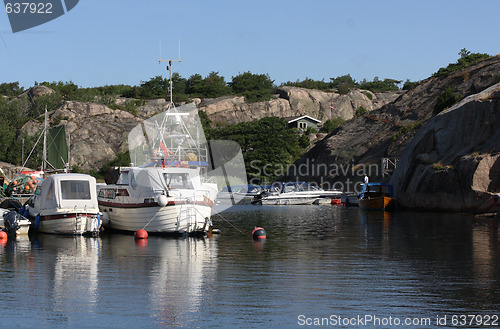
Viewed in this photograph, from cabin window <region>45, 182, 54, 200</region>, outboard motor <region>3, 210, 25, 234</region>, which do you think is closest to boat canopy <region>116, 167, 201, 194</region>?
cabin window <region>45, 182, 54, 200</region>

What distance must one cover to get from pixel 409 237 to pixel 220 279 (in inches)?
657

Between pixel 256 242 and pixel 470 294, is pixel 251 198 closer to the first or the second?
pixel 256 242

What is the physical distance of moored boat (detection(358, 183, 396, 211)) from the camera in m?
59.1

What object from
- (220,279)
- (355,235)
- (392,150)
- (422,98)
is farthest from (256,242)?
(422,98)

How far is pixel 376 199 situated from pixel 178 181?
29.5 metres

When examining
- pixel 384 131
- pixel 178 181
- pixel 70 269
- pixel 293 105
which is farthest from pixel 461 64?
pixel 70 269

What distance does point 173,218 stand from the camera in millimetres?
33312

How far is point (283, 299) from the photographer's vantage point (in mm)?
16984

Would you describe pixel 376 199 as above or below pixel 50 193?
below

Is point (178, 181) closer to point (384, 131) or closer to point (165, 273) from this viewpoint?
point (165, 273)

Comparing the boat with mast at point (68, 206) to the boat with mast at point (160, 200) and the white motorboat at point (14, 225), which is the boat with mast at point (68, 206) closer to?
the white motorboat at point (14, 225)

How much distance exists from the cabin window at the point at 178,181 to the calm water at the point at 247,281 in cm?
311

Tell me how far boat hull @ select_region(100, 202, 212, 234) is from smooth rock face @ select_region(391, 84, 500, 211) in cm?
2612

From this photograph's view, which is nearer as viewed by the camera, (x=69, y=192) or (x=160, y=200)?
(x=160, y=200)
